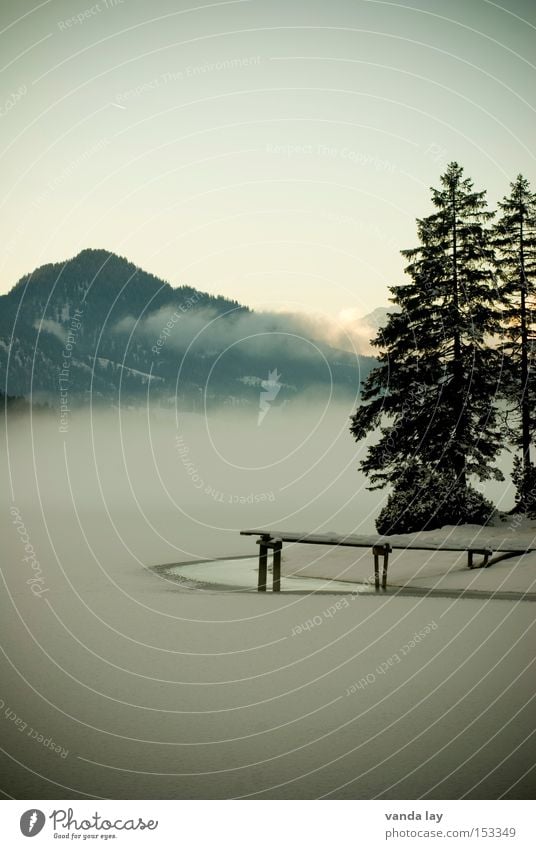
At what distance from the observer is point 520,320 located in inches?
1194

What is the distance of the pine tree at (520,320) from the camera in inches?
1133

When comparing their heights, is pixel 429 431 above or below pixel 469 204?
below

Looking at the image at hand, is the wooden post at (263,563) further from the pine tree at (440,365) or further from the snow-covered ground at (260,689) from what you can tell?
the pine tree at (440,365)

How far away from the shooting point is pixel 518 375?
29.8 metres

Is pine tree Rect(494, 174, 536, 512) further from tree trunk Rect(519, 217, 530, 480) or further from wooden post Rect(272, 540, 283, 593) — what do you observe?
wooden post Rect(272, 540, 283, 593)

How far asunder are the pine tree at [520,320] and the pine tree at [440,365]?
40.0 inches

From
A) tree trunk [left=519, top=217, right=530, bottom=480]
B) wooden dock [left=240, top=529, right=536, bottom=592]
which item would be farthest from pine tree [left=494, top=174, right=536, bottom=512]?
wooden dock [left=240, top=529, right=536, bottom=592]

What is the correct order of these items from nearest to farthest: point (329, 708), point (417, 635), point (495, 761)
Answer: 1. point (495, 761)
2. point (329, 708)
3. point (417, 635)

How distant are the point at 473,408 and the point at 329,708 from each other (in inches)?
812

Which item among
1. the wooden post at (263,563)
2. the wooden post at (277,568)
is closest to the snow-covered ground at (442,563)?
the wooden post at (263,563)

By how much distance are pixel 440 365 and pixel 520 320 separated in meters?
4.04

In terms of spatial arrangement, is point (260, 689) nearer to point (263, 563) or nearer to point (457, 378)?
point (263, 563)
